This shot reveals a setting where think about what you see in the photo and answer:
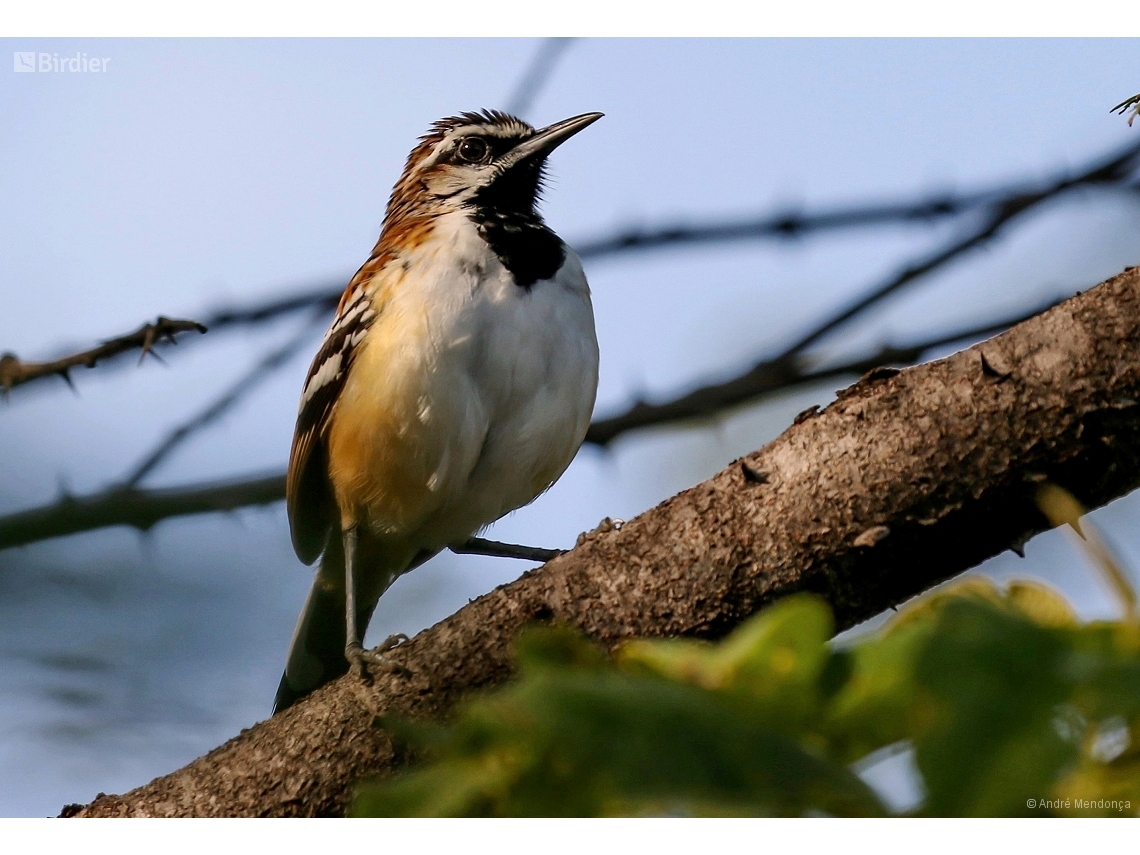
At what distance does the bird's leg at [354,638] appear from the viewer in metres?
4.00

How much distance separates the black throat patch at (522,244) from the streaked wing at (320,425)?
0.67 metres

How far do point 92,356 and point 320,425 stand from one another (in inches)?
65.3

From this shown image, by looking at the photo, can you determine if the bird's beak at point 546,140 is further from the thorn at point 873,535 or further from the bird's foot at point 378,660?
the thorn at point 873,535

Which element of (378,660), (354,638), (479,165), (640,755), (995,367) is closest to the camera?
(640,755)

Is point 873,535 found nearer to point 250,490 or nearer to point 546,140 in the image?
point 250,490

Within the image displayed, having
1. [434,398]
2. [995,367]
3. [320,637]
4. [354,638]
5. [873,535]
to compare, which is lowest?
[873,535]

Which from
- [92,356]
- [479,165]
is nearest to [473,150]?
[479,165]

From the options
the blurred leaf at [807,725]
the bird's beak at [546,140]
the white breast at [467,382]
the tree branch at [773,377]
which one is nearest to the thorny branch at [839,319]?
the tree branch at [773,377]

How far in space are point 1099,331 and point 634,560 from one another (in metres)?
1.51

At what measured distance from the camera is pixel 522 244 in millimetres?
5746

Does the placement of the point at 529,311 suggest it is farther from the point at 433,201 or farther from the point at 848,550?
the point at 848,550

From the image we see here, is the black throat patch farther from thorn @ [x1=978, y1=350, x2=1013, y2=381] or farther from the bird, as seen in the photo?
thorn @ [x1=978, y1=350, x2=1013, y2=381]

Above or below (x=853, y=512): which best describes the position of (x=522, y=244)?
above

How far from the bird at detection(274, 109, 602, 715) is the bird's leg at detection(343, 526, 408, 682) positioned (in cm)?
1
